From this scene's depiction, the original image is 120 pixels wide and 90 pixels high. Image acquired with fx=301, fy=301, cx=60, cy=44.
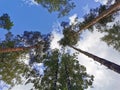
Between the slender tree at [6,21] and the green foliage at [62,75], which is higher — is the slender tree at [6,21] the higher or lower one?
the higher one

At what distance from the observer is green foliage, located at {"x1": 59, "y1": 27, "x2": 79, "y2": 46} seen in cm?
3084

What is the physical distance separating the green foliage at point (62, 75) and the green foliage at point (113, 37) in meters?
5.12

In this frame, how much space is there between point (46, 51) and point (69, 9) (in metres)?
4.74

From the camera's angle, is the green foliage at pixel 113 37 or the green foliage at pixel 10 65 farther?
the green foliage at pixel 113 37

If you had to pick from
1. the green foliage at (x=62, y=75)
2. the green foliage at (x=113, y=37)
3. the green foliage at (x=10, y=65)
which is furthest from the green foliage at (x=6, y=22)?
the green foliage at (x=113, y=37)

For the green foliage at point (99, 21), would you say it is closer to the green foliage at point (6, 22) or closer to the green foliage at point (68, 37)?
the green foliage at point (68, 37)

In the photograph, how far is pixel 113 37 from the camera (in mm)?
32375

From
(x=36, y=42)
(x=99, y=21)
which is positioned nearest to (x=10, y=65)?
(x=36, y=42)

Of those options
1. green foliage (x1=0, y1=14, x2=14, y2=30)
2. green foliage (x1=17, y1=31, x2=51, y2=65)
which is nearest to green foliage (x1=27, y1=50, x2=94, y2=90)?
green foliage (x1=17, y1=31, x2=51, y2=65)

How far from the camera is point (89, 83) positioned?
28.2m

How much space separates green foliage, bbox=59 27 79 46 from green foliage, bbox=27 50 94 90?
158 cm

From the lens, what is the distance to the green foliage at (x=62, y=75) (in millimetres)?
27547

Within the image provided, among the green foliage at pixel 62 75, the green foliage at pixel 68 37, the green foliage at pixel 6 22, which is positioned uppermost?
the green foliage at pixel 6 22

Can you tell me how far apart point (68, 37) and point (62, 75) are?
176 inches
